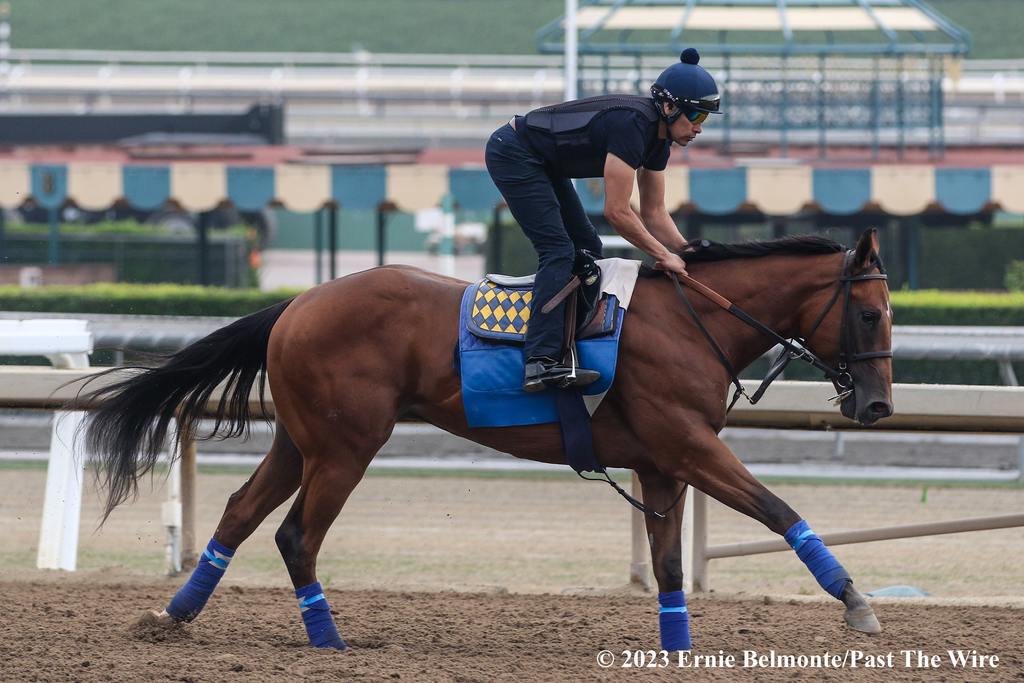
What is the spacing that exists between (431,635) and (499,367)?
104cm

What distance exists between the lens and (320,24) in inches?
1778

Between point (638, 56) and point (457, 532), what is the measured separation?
436 inches

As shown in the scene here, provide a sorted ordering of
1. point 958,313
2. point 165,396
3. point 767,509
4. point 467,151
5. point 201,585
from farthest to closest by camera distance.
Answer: point 467,151, point 958,313, point 165,396, point 201,585, point 767,509

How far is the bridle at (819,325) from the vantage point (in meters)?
4.55

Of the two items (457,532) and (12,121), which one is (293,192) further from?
(12,121)

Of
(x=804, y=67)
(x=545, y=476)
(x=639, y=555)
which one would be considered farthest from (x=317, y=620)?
(x=804, y=67)

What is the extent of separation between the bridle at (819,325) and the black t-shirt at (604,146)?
430mm

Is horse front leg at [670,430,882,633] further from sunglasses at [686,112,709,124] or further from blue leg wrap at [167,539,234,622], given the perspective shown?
blue leg wrap at [167,539,234,622]

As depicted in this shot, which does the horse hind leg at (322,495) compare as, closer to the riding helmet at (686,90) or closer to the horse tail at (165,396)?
the horse tail at (165,396)

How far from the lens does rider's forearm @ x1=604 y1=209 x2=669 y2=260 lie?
14.9 feet

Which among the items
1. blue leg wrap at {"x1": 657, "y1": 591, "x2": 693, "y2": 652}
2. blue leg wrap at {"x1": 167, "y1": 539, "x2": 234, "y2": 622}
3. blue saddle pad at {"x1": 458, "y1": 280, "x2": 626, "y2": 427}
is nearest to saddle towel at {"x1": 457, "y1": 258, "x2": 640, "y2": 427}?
blue saddle pad at {"x1": 458, "y1": 280, "x2": 626, "y2": 427}

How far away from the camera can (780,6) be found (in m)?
19.2

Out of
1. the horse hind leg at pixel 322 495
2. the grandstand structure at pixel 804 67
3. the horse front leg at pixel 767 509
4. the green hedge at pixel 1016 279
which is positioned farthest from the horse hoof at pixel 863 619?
the grandstand structure at pixel 804 67
